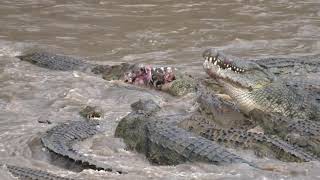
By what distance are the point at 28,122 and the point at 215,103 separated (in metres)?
2.17

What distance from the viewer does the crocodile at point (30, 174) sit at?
5.24 metres

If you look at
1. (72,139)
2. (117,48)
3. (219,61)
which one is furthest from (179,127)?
(117,48)

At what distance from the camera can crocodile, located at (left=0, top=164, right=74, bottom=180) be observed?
206 inches

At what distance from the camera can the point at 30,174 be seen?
532 centimetres

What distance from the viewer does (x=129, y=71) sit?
9711 mm

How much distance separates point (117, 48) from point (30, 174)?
6.86m

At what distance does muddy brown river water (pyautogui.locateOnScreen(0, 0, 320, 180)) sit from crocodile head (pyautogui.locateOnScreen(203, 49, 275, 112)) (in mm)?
688

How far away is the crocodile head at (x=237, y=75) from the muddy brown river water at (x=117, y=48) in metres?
0.69

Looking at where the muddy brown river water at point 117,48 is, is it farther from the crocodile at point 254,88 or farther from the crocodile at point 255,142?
the crocodile at point 254,88

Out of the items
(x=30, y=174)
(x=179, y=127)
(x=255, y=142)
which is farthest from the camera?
(x=179, y=127)

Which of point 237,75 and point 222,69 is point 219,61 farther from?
point 237,75

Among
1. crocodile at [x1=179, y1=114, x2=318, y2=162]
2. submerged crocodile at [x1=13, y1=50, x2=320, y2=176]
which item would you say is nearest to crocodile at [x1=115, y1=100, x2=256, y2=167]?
submerged crocodile at [x1=13, y1=50, x2=320, y2=176]

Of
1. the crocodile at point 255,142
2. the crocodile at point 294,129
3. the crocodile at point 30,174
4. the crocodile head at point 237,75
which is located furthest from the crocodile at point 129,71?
the crocodile at point 30,174

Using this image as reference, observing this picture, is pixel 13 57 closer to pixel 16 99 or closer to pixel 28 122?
pixel 16 99
